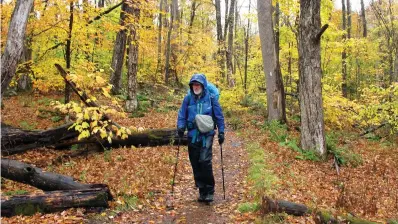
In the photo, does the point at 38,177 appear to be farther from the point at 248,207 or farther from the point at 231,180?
the point at 231,180

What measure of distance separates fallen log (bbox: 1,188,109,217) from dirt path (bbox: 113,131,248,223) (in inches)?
20.7

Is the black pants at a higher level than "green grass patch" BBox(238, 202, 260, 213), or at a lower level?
higher

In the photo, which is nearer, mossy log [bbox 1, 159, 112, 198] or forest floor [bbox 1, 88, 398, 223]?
forest floor [bbox 1, 88, 398, 223]

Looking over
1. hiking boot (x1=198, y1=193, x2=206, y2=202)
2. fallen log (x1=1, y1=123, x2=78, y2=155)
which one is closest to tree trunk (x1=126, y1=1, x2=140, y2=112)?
fallen log (x1=1, y1=123, x2=78, y2=155)

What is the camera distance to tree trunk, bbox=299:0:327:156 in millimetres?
10758

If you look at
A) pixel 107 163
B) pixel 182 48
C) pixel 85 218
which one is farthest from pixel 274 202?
pixel 182 48

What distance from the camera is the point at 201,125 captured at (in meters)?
6.43

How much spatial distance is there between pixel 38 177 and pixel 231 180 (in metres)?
4.27

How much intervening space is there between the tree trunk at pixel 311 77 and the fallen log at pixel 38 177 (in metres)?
7.26

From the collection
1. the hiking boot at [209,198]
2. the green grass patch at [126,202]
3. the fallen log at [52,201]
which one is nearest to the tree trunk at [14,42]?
the fallen log at [52,201]

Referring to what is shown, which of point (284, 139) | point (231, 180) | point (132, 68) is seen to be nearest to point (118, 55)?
point (132, 68)

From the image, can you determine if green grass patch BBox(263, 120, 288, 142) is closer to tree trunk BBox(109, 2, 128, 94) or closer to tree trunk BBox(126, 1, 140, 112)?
tree trunk BBox(126, 1, 140, 112)

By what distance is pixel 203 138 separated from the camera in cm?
657

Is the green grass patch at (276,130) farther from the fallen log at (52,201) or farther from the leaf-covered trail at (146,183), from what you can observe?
the fallen log at (52,201)
